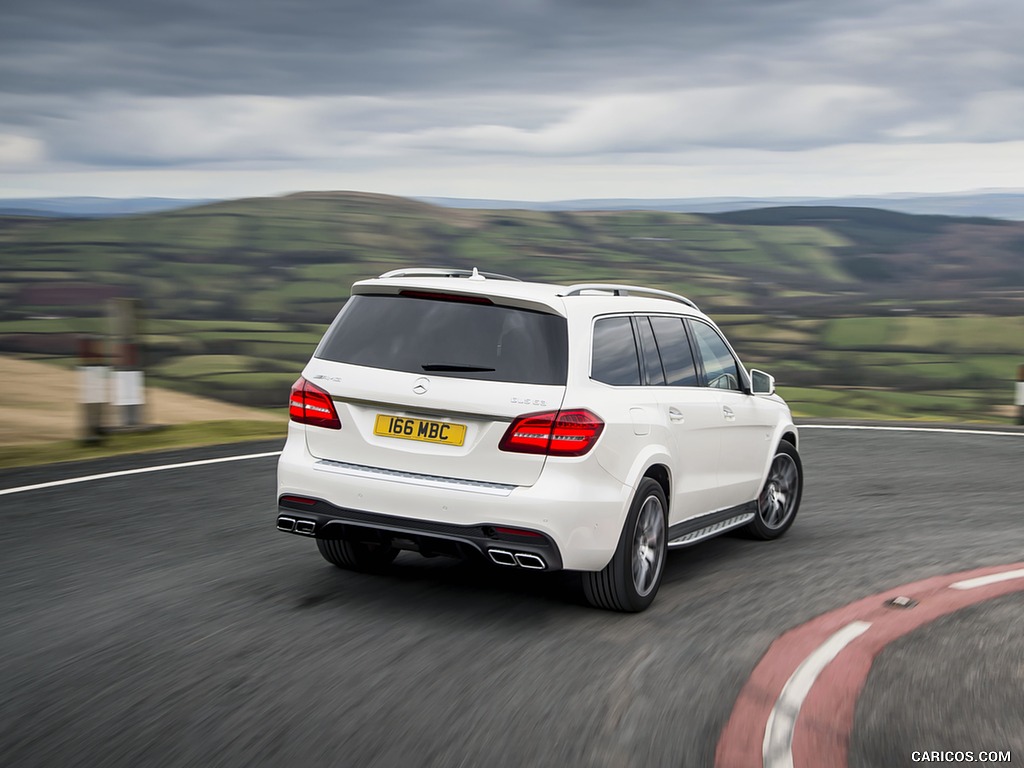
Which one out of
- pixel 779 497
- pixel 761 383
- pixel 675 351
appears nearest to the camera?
pixel 675 351

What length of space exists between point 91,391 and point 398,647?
28.8 feet

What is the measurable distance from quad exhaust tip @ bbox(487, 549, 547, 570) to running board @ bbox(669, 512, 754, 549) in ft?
4.38

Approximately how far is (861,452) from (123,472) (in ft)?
29.3

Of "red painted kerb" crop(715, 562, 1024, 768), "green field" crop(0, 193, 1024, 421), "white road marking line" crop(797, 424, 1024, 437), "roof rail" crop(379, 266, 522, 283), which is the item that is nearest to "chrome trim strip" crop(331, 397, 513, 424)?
"roof rail" crop(379, 266, 522, 283)

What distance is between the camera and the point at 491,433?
563 cm

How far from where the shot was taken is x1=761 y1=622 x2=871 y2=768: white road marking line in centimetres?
413

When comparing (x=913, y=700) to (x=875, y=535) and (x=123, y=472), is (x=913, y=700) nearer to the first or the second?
(x=875, y=535)

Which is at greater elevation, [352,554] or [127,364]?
[127,364]

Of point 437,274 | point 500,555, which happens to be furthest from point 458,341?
point 500,555

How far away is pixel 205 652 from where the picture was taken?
16.6 ft

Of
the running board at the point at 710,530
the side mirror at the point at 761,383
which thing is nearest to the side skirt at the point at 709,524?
the running board at the point at 710,530

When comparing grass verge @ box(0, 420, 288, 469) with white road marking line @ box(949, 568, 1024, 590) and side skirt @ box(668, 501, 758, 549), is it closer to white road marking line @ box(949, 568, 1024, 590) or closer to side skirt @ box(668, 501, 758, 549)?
side skirt @ box(668, 501, 758, 549)

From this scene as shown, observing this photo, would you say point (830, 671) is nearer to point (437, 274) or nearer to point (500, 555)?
point (500, 555)

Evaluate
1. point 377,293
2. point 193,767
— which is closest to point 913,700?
point 193,767
